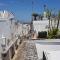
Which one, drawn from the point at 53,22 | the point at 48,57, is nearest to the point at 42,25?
the point at 53,22

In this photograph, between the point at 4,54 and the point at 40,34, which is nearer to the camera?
the point at 4,54

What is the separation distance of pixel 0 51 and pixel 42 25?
17104 mm

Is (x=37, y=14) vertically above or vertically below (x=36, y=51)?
above

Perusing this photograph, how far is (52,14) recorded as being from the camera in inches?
1070

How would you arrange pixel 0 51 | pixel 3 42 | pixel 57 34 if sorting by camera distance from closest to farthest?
pixel 0 51, pixel 3 42, pixel 57 34

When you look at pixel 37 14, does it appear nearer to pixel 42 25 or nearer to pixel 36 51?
pixel 42 25

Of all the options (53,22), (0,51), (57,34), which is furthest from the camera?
(53,22)

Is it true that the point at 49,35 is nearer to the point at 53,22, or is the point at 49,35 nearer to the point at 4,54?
the point at 53,22

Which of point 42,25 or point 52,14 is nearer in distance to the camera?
point 52,14

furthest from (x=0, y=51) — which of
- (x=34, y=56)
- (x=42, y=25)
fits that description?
(x=42, y=25)

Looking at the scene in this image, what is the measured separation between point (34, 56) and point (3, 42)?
2.12m

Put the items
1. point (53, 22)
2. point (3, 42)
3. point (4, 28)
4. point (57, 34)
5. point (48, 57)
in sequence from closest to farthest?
1. point (48, 57)
2. point (3, 42)
3. point (4, 28)
4. point (57, 34)
5. point (53, 22)

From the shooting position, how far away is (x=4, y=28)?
17.5 m

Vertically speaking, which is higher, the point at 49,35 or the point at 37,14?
the point at 37,14
